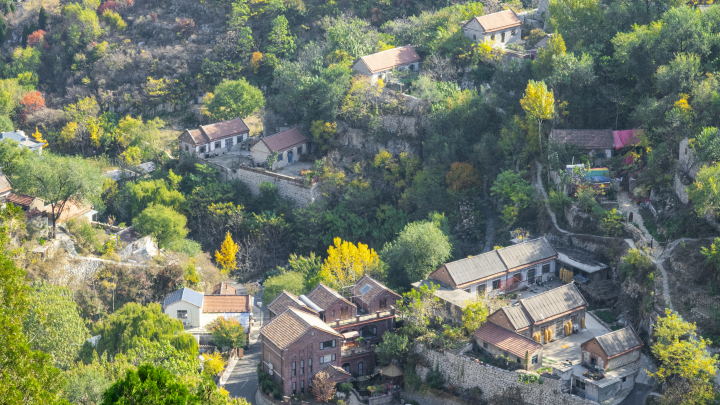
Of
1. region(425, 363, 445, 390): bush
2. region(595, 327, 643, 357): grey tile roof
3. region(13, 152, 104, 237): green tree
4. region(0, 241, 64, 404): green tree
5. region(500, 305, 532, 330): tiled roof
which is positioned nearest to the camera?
region(0, 241, 64, 404): green tree

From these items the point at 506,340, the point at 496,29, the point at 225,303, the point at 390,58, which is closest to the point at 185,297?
the point at 225,303

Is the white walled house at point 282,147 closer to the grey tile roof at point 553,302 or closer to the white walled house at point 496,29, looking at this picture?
the white walled house at point 496,29

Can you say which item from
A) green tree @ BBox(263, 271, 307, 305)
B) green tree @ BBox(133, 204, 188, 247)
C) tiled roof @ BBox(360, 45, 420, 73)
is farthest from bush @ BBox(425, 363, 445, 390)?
tiled roof @ BBox(360, 45, 420, 73)

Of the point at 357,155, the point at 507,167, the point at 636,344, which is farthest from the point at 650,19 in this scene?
the point at 636,344

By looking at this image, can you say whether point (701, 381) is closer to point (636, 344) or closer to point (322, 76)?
point (636, 344)

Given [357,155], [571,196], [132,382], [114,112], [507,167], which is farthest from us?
[114,112]

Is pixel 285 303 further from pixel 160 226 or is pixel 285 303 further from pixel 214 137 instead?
pixel 214 137

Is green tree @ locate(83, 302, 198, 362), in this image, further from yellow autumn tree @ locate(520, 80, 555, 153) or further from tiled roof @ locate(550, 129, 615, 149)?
tiled roof @ locate(550, 129, 615, 149)
